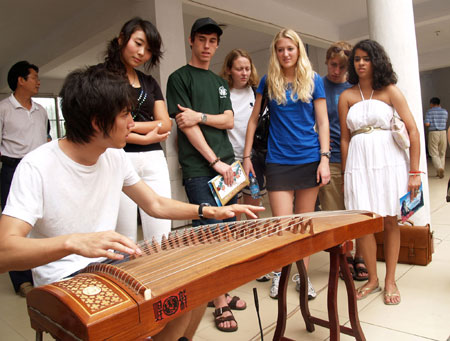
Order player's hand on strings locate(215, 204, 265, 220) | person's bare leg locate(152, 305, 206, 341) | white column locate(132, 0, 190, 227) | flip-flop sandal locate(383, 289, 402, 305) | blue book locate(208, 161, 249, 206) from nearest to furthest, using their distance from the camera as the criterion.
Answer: person's bare leg locate(152, 305, 206, 341)
player's hand on strings locate(215, 204, 265, 220)
blue book locate(208, 161, 249, 206)
flip-flop sandal locate(383, 289, 402, 305)
white column locate(132, 0, 190, 227)

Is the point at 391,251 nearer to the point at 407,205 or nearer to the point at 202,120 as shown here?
the point at 407,205

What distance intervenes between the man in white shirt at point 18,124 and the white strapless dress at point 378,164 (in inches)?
104

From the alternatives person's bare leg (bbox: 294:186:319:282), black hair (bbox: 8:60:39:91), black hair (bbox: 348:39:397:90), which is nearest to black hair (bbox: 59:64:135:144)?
person's bare leg (bbox: 294:186:319:282)

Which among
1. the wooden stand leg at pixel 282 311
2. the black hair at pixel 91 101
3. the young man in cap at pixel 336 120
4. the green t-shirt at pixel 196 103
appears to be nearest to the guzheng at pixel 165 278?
the black hair at pixel 91 101

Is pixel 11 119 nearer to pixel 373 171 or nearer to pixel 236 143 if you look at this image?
pixel 236 143

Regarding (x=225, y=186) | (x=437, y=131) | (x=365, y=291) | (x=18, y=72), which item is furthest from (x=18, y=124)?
(x=437, y=131)

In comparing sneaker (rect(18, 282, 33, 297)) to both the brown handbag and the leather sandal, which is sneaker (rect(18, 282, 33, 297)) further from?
the brown handbag

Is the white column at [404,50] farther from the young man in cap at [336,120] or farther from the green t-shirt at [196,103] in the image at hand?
the green t-shirt at [196,103]

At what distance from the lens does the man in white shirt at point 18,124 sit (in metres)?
3.24

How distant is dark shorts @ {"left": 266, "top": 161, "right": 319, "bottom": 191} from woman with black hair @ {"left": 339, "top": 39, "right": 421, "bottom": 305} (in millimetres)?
289

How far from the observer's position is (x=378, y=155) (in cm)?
250

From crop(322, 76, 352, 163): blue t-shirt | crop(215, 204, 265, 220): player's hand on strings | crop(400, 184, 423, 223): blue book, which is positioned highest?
crop(322, 76, 352, 163): blue t-shirt

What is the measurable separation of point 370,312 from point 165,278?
174cm

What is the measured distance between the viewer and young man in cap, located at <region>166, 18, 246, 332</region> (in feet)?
7.55
